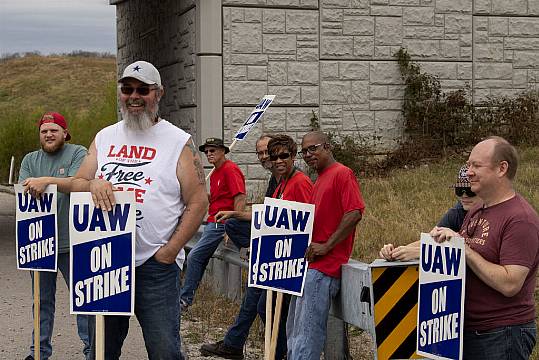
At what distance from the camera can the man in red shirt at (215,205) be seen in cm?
1066

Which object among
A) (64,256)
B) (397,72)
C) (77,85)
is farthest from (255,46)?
(77,85)

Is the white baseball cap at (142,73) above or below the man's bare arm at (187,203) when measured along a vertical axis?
above

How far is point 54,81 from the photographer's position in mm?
100562

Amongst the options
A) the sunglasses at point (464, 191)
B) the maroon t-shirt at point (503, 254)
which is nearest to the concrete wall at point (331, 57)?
the sunglasses at point (464, 191)

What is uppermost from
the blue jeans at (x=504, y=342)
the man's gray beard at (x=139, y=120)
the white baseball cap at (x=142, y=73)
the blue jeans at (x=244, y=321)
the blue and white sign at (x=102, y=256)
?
the white baseball cap at (x=142, y=73)

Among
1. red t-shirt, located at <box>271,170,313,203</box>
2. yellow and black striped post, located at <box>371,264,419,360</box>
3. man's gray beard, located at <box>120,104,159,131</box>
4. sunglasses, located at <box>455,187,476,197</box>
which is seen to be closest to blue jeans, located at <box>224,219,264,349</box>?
red t-shirt, located at <box>271,170,313,203</box>

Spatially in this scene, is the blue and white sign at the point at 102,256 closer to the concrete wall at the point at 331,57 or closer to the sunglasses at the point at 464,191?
the sunglasses at the point at 464,191

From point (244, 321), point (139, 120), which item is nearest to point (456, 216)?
point (139, 120)

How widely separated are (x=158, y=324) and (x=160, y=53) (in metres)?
15.0

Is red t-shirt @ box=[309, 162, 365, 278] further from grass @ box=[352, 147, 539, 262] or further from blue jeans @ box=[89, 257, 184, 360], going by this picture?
grass @ box=[352, 147, 539, 262]

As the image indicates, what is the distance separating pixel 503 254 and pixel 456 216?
1334mm

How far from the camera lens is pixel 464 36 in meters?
18.5

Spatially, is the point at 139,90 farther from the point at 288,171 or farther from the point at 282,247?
the point at 288,171

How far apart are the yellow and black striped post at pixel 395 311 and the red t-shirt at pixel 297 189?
1.79 metres
